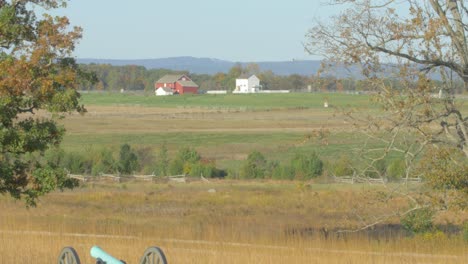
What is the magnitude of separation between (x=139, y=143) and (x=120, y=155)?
15.5 meters

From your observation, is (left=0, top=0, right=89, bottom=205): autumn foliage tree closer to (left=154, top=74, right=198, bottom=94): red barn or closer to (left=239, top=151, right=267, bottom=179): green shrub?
(left=239, top=151, right=267, bottom=179): green shrub

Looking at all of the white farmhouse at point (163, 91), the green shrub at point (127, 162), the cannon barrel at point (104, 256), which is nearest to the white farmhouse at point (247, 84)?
the white farmhouse at point (163, 91)

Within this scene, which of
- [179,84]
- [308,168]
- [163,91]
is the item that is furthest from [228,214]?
[179,84]

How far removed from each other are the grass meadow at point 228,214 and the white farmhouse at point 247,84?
9692 centimetres

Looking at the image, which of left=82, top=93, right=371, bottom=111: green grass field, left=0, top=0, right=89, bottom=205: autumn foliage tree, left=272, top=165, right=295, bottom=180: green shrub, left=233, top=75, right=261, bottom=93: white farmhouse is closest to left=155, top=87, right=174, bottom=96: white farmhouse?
left=82, top=93, right=371, bottom=111: green grass field

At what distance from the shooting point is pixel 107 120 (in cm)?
9788

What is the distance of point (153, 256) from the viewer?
9383 mm

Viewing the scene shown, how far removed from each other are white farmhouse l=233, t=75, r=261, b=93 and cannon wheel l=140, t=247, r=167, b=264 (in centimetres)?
17705

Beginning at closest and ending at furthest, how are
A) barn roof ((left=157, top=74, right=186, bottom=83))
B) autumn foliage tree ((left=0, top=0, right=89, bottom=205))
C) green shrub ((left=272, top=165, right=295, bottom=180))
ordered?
autumn foliage tree ((left=0, top=0, right=89, bottom=205)), green shrub ((left=272, top=165, right=295, bottom=180)), barn roof ((left=157, top=74, right=186, bottom=83))

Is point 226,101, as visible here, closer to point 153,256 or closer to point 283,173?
point 283,173

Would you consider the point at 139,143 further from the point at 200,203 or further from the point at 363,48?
the point at 363,48

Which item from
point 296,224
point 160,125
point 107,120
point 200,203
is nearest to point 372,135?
point 296,224

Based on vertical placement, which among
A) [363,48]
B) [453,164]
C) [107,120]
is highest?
[363,48]

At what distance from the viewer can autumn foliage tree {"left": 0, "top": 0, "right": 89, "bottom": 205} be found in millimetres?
15188
